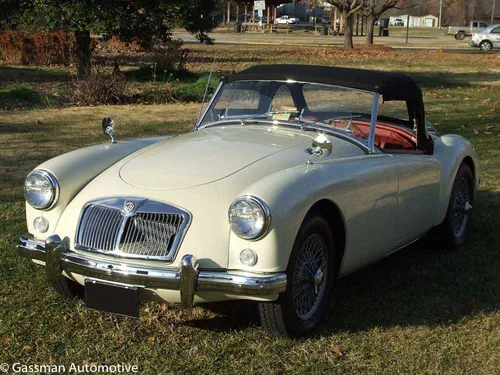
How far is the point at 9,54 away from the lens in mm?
22953

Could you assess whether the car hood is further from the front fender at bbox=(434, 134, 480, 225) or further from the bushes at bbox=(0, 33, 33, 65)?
the bushes at bbox=(0, 33, 33, 65)

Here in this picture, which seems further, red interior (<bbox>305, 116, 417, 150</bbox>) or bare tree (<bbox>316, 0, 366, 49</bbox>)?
bare tree (<bbox>316, 0, 366, 49</bbox>)

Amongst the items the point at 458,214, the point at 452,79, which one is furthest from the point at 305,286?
the point at 452,79

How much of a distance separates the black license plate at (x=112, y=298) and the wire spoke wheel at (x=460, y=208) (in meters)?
3.13

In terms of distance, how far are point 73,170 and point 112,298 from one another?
1.02m

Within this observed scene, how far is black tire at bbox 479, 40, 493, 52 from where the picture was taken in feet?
123

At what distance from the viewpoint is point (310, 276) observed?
4062 mm

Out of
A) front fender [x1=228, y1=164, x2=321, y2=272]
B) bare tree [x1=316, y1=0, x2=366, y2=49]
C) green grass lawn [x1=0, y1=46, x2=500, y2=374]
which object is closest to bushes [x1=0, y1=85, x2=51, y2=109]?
green grass lawn [x1=0, y1=46, x2=500, y2=374]

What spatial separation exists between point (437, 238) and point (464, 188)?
61 centimetres

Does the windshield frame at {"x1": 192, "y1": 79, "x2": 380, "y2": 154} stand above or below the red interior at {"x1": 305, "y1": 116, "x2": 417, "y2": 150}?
above

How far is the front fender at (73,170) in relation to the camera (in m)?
4.22

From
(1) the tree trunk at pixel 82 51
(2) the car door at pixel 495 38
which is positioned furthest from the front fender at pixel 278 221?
(2) the car door at pixel 495 38

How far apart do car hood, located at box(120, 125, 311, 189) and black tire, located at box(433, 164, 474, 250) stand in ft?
5.12

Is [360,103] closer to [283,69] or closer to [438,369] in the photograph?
[283,69]
